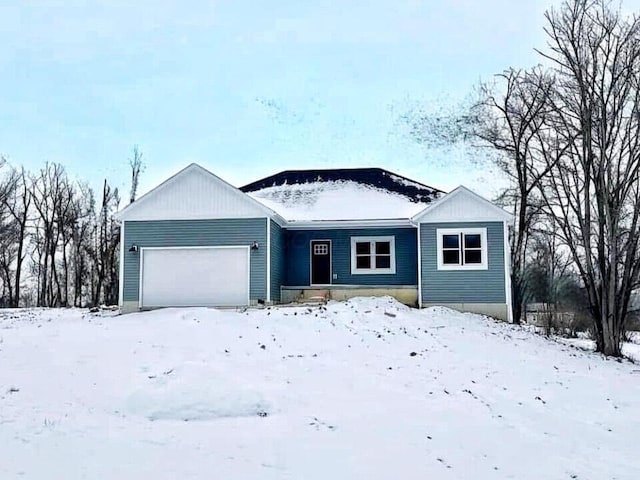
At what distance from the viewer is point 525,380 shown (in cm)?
1148

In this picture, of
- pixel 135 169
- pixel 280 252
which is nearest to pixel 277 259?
pixel 280 252

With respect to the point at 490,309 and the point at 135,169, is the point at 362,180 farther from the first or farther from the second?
the point at 135,169

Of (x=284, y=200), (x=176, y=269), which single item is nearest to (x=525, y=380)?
(x=176, y=269)

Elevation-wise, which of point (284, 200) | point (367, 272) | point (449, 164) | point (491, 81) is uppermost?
point (491, 81)

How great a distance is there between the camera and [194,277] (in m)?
18.8

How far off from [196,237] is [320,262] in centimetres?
450

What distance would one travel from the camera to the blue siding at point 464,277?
19047 mm

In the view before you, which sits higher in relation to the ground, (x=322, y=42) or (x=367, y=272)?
(x=322, y=42)

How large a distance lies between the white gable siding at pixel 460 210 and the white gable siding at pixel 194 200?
5.36 metres

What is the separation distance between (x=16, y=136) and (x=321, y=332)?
28.7 meters

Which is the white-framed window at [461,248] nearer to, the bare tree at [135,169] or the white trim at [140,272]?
the white trim at [140,272]

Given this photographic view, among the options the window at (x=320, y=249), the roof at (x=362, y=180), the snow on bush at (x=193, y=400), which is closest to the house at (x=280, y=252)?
the window at (x=320, y=249)

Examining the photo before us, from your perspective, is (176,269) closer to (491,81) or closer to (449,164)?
(491,81)

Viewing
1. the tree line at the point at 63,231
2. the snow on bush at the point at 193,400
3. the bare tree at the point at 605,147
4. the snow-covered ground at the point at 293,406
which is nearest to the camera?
the snow-covered ground at the point at 293,406
